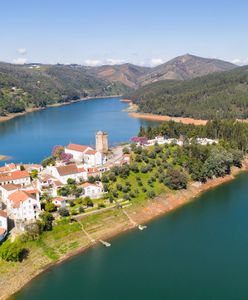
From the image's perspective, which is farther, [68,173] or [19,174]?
[19,174]

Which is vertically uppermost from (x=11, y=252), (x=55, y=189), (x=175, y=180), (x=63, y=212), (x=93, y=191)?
(x=55, y=189)

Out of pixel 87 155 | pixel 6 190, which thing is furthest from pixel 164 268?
pixel 87 155

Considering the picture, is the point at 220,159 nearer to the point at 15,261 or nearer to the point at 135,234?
the point at 135,234

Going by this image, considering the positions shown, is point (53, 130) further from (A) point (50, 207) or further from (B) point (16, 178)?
(A) point (50, 207)

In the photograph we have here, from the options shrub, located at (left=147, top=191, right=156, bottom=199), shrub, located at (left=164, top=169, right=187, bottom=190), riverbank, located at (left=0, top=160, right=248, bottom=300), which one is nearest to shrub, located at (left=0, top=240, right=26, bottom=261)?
riverbank, located at (left=0, top=160, right=248, bottom=300)

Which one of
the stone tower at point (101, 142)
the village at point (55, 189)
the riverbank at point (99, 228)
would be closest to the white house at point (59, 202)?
the village at point (55, 189)

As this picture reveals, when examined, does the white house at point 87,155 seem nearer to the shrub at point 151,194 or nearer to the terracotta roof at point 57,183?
the terracotta roof at point 57,183

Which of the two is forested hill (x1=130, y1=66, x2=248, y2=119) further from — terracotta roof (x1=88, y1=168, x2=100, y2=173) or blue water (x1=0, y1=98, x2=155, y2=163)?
terracotta roof (x1=88, y1=168, x2=100, y2=173)
